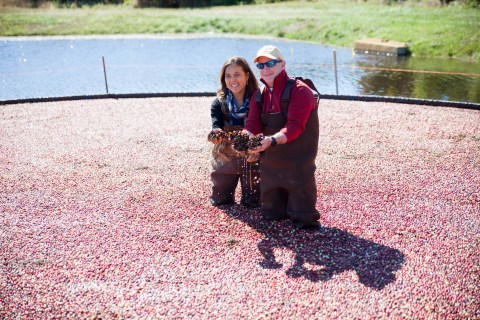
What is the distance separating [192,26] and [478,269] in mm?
28689

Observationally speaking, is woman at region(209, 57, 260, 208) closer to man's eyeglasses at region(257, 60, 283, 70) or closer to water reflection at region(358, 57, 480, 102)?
man's eyeglasses at region(257, 60, 283, 70)

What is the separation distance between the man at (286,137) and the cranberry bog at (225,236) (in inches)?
12.4

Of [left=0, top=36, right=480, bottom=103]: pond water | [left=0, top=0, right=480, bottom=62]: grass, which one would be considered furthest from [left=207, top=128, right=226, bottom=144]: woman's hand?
[left=0, top=0, right=480, bottom=62]: grass

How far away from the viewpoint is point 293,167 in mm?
4496

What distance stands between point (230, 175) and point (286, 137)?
1.32 metres

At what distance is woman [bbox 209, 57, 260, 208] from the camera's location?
16.0ft

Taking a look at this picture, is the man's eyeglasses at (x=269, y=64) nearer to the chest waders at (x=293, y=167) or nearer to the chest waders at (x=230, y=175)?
the chest waders at (x=293, y=167)

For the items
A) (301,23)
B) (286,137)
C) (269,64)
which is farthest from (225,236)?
(301,23)

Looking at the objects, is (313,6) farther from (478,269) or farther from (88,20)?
(478,269)

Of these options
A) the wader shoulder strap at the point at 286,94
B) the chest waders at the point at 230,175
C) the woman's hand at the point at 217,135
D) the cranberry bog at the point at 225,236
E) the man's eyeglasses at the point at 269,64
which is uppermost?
the man's eyeglasses at the point at 269,64

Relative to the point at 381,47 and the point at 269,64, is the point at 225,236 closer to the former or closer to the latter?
the point at 269,64

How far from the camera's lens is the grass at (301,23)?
21.0 meters

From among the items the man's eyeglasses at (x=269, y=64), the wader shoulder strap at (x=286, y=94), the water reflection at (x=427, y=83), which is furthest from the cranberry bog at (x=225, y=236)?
the water reflection at (x=427, y=83)

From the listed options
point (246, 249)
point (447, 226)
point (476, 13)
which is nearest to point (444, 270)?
point (447, 226)
